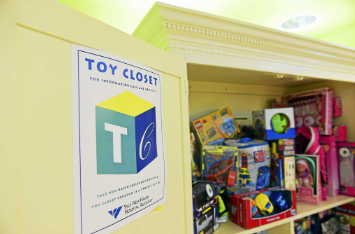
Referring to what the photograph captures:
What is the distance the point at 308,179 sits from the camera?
43.8 inches

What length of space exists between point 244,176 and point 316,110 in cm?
73

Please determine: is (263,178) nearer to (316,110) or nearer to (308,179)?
(308,179)

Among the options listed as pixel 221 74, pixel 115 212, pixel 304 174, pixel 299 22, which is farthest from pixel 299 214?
pixel 299 22

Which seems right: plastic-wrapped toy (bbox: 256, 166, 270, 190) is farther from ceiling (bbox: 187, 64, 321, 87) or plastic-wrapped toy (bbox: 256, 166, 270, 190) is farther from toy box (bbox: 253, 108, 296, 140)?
ceiling (bbox: 187, 64, 321, 87)

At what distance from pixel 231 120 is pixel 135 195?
0.86 metres

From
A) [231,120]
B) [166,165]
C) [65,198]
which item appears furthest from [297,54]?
[65,198]

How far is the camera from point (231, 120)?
3.88ft

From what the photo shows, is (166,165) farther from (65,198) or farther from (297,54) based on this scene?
(297,54)

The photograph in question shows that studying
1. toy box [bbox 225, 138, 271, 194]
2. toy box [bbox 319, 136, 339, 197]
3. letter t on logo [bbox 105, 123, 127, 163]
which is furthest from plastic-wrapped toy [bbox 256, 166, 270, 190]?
letter t on logo [bbox 105, 123, 127, 163]

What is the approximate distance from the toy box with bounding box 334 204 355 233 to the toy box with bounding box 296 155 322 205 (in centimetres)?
33

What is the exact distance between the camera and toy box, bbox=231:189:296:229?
0.85m

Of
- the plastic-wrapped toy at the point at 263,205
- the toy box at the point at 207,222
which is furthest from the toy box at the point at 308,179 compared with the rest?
the toy box at the point at 207,222

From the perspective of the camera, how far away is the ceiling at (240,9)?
1.17 m

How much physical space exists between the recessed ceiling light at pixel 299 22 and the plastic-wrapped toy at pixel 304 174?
3.29ft
